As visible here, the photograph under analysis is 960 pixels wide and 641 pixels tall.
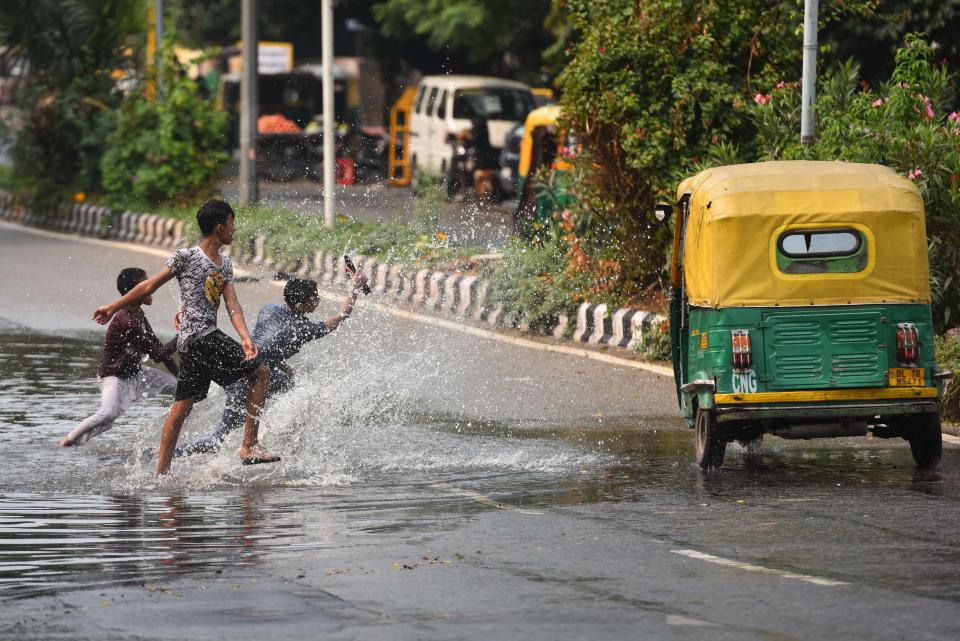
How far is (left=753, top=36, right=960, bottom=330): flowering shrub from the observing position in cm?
1419

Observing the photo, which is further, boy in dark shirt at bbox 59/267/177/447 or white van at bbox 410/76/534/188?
white van at bbox 410/76/534/188

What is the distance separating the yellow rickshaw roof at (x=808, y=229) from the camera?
1048cm

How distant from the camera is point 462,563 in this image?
25.5 feet

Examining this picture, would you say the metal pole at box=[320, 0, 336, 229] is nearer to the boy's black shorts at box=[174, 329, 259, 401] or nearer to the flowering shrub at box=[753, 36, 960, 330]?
the flowering shrub at box=[753, 36, 960, 330]

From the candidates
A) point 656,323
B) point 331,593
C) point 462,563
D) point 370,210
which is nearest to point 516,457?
point 462,563

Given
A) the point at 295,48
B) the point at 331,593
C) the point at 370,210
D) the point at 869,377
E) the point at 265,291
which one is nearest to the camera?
the point at 331,593

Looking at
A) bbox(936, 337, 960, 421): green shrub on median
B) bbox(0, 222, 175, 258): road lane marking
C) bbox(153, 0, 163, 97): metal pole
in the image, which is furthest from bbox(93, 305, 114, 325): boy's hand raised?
bbox(153, 0, 163, 97): metal pole

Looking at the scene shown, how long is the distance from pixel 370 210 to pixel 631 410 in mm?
19509

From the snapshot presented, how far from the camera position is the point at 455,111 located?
122 ft

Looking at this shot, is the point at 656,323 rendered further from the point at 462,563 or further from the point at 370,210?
the point at 370,210

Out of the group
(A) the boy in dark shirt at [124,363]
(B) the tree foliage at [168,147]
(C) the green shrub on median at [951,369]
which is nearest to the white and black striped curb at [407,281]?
(B) the tree foliage at [168,147]

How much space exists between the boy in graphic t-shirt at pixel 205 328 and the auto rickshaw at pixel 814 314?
2.44 m

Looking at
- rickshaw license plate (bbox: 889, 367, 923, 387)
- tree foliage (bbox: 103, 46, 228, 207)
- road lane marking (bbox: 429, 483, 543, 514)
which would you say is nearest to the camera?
road lane marking (bbox: 429, 483, 543, 514)

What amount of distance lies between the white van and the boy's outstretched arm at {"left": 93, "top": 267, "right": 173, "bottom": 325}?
25933 millimetres
